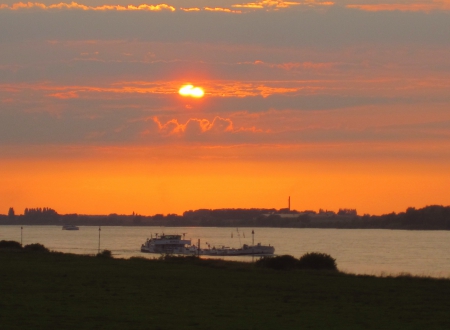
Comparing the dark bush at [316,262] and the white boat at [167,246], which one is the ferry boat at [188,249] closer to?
the white boat at [167,246]

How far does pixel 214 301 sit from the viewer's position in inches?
929

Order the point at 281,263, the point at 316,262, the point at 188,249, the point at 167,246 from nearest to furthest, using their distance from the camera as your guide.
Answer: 1. the point at 281,263
2. the point at 316,262
3. the point at 167,246
4. the point at 188,249

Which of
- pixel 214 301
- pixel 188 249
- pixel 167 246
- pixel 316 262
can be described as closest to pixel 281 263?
pixel 316 262

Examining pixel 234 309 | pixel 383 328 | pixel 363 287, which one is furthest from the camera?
pixel 363 287

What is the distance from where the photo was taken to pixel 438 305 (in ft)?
77.3

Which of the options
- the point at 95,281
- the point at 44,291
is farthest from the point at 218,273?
the point at 44,291

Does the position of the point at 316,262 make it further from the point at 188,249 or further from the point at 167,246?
the point at 167,246

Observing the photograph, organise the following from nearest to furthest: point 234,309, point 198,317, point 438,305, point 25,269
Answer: point 198,317 → point 234,309 → point 438,305 → point 25,269

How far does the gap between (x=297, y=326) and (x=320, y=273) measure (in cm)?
1996

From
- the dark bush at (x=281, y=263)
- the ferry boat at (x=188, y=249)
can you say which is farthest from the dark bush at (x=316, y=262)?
the ferry boat at (x=188, y=249)

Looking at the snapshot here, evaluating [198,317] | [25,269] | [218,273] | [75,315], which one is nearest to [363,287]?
[218,273]

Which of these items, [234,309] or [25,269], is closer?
[234,309]

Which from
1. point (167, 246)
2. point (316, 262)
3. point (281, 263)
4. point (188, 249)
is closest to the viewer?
point (281, 263)

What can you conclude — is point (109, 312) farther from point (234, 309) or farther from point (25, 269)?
point (25, 269)
